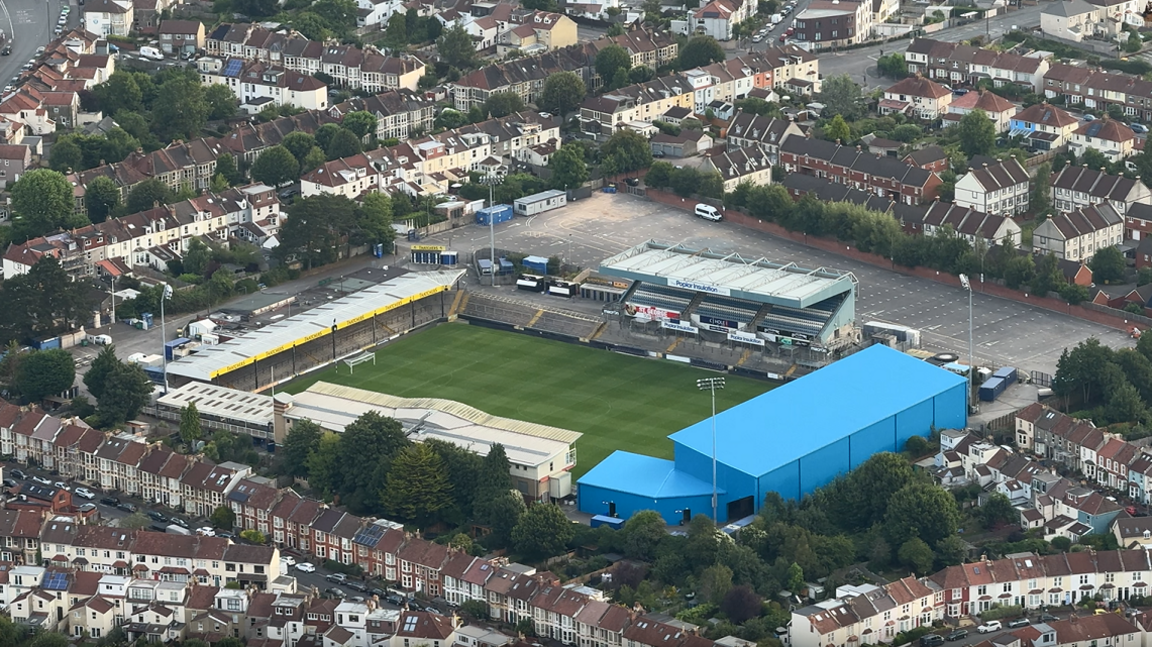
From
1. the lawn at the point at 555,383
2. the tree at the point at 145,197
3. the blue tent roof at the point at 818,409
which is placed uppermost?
the tree at the point at 145,197

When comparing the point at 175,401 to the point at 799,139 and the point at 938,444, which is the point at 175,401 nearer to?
the point at 938,444

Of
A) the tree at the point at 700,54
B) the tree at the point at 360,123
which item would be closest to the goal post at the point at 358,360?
the tree at the point at 360,123

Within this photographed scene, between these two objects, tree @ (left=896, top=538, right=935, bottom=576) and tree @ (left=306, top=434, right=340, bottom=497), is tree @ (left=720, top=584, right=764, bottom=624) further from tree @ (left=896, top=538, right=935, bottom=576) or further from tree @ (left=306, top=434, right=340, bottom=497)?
tree @ (left=306, top=434, right=340, bottom=497)

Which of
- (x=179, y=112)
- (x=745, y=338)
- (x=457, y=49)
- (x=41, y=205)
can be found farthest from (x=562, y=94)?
(x=745, y=338)

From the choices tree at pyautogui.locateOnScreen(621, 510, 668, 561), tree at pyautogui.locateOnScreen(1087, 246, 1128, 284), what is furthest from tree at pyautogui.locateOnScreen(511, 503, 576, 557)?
tree at pyautogui.locateOnScreen(1087, 246, 1128, 284)

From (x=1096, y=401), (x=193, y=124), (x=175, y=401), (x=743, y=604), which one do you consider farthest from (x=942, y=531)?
(x=193, y=124)

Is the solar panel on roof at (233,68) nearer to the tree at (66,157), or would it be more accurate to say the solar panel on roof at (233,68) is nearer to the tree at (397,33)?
the tree at (397,33)
